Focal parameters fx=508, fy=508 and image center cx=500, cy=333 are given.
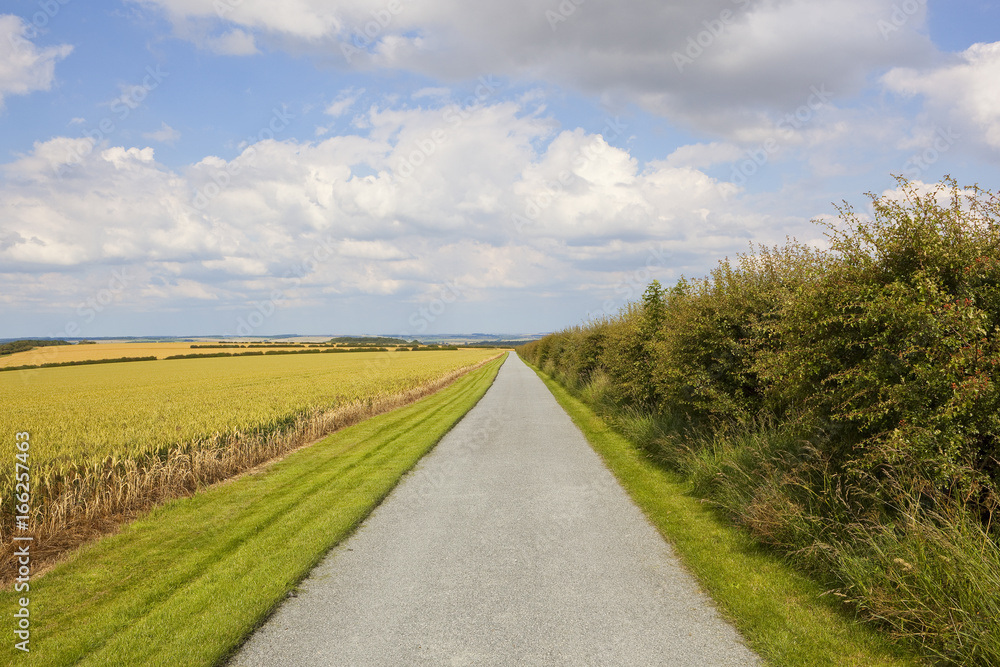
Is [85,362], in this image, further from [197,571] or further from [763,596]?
[763,596]

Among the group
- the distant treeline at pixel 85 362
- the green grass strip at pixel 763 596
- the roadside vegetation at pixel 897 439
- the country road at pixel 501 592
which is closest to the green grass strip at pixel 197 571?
the country road at pixel 501 592

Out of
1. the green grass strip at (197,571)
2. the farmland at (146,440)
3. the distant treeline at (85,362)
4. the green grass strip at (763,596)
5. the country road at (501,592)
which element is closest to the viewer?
the green grass strip at (763,596)

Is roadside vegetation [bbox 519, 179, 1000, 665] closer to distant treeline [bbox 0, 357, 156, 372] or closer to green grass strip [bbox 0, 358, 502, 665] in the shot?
green grass strip [bbox 0, 358, 502, 665]

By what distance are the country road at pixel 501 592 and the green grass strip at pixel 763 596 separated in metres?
0.21

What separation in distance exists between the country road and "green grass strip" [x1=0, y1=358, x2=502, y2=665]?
378 millimetres

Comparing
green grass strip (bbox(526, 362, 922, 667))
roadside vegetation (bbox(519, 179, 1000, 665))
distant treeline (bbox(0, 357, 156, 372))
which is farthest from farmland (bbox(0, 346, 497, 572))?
distant treeline (bbox(0, 357, 156, 372))

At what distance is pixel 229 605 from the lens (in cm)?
498

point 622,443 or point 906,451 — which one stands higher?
point 906,451

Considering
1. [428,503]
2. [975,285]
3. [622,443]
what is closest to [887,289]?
[975,285]

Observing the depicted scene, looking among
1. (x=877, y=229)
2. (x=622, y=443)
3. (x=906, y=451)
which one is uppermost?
(x=877, y=229)

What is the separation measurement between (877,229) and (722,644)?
4374mm

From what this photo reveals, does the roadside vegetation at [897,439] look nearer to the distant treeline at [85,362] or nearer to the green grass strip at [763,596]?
the green grass strip at [763,596]

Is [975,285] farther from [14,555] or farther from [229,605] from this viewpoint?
[14,555]

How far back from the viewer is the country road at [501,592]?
163 inches
